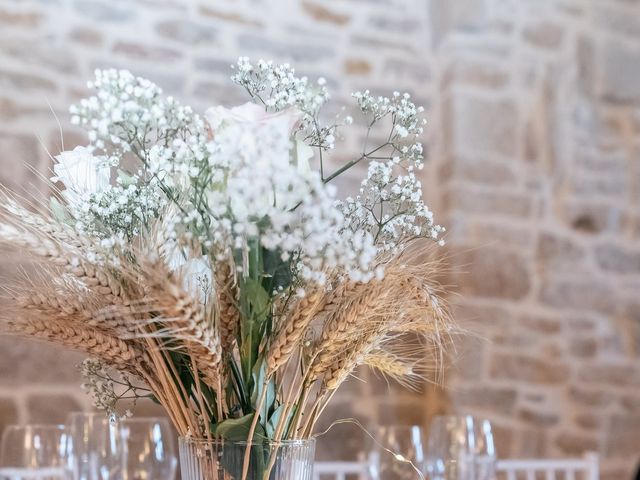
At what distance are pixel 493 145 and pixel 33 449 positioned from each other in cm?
189

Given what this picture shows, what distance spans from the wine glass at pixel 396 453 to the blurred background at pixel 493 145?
1.31 metres

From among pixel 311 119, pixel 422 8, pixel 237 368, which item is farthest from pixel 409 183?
pixel 422 8

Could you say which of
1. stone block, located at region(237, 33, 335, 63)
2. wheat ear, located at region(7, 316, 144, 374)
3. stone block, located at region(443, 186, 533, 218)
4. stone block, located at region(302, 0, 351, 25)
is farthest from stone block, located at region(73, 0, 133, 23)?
wheat ear, located at region(7, 316, 144, 374)

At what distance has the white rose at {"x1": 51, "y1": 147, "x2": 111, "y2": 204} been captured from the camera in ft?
2.75

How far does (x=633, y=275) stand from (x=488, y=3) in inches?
40.1

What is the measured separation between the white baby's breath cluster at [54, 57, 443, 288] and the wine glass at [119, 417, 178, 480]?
0.35 m

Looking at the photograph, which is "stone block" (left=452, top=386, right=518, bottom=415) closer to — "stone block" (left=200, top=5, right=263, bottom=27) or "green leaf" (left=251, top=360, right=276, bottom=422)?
"stone block" (left=200, top=5, right=263, bottom=27)

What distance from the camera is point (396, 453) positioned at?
→ 121 cm

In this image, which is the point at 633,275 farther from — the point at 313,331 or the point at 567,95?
the point at 313,331

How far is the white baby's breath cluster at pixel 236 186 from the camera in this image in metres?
0.74

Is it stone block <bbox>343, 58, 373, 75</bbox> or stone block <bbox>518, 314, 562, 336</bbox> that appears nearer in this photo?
stone block <bbox>518, 314, 562, 336</bbox>

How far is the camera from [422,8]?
2.93m

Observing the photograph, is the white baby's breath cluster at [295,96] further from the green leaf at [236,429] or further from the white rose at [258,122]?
the green leaf at [236,429]

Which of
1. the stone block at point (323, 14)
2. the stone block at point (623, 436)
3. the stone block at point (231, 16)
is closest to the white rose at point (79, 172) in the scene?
the stone block at point (231, 16)
